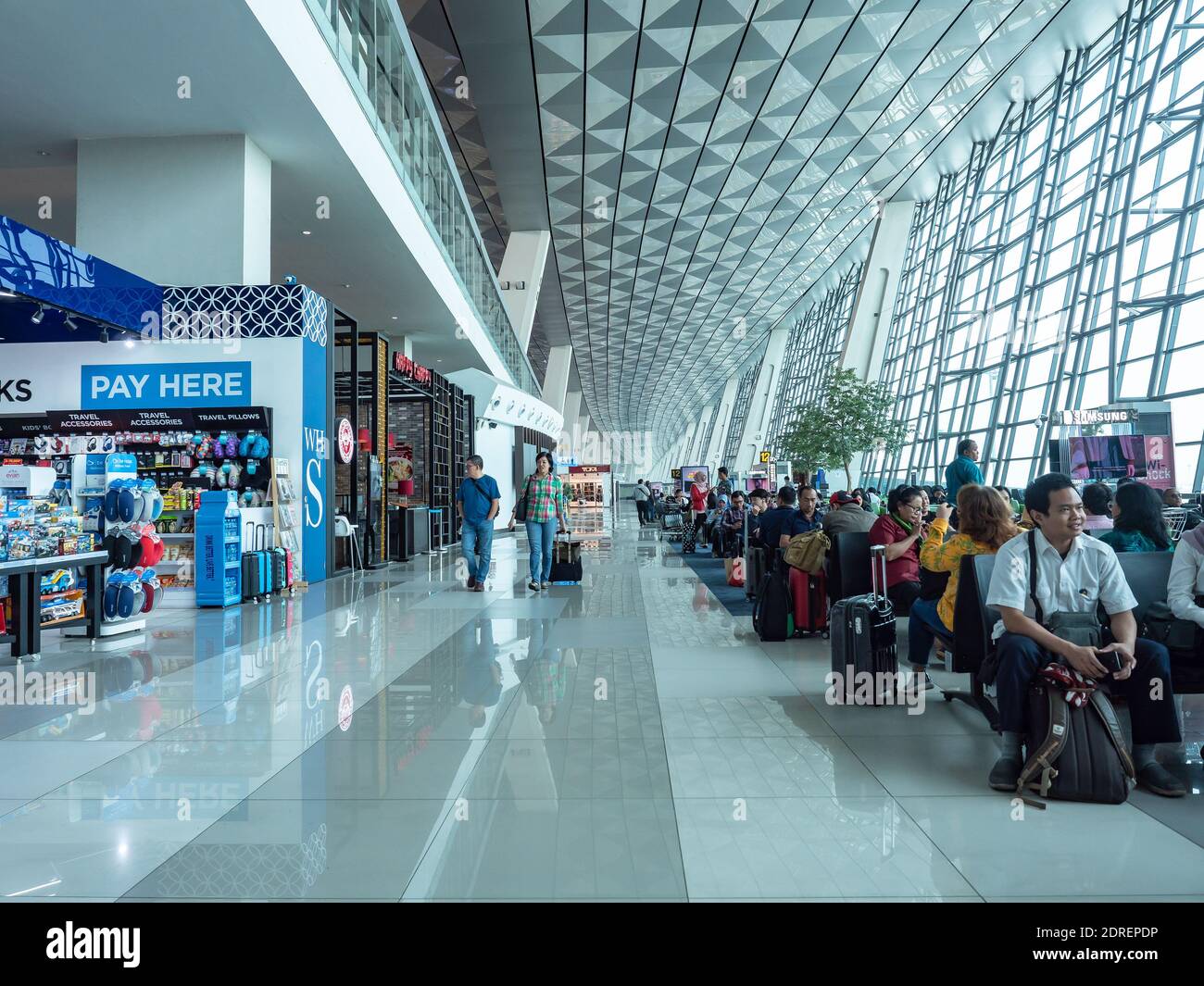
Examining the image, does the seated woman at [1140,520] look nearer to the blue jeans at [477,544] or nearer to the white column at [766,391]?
the blue jeans at [477,544]

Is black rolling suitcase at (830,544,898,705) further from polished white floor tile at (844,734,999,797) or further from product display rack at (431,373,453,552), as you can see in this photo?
product display rack at (431,373,453,552)

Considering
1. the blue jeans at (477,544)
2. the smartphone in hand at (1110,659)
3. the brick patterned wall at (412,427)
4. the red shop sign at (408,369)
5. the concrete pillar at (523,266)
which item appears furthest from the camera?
the concrete pillar at (523,266)

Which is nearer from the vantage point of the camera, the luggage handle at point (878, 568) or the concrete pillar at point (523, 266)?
the luggage handle at point (878, 568)

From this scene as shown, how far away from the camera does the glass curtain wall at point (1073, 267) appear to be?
1070 centimetres

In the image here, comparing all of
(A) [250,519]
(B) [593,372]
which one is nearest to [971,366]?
(A) [250,519]

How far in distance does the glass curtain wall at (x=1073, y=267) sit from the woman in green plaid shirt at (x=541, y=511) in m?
6.23

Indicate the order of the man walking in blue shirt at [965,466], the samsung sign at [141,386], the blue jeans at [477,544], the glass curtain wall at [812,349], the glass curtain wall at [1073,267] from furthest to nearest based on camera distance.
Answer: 1. the glass curtain wall at [812,349]
2. the glass curtain wall at [1073,267]
3. the blue jeans at [477,544]
4. the samsung sign at [141,386]
5. the man walking in blue shirt at [965,466]

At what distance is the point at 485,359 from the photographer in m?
22.3

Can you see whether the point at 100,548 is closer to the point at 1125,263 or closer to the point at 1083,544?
the point at 1083,544

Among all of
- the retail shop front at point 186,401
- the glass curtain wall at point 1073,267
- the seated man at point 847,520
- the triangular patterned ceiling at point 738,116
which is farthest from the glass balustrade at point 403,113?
the glass curtain wall at point 1073,267

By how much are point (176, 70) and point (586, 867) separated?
8.33 m

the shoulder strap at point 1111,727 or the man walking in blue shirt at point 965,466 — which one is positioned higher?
the man walking in blue shirt at point 965,466
